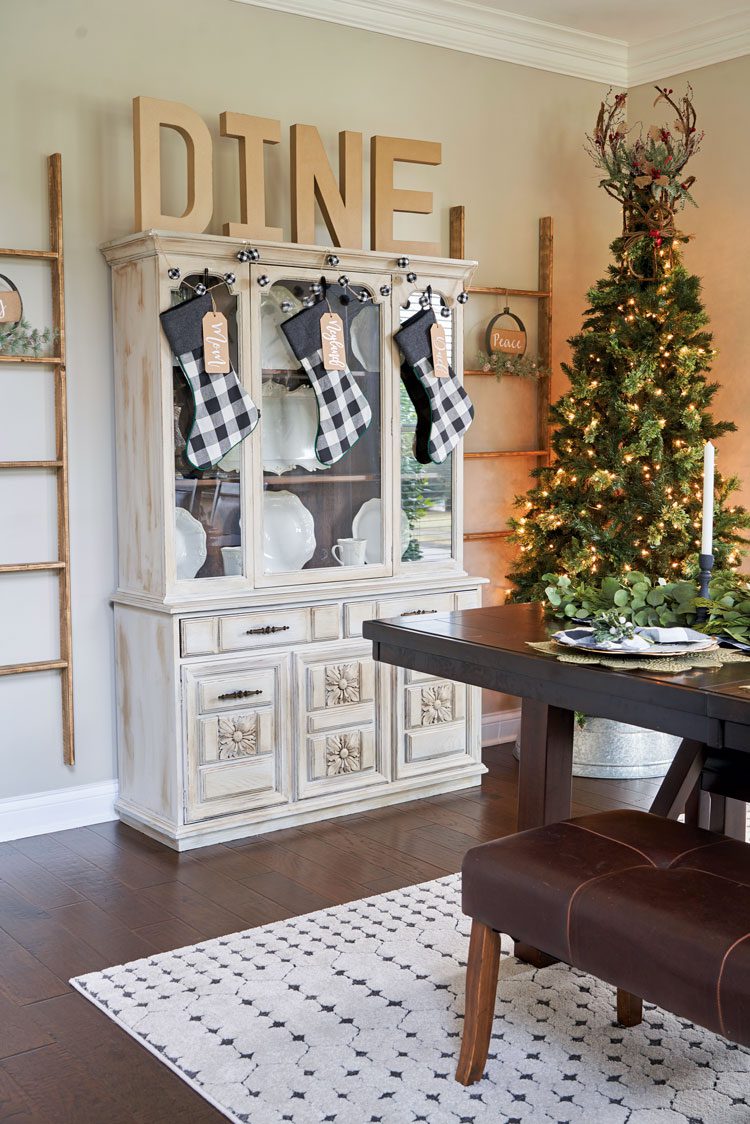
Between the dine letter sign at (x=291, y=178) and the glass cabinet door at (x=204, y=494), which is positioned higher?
the dine letter sign at (x=291, y=178)

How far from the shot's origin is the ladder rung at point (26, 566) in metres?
3.68

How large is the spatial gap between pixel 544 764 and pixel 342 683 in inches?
55.3

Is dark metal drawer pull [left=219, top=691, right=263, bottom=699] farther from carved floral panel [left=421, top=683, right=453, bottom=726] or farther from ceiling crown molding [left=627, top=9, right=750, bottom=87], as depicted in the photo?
ceiling crown molding [left=627, top=9, right=750, bottom=87]

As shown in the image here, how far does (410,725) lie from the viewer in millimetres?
4168

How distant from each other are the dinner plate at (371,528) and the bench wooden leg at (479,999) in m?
1.99

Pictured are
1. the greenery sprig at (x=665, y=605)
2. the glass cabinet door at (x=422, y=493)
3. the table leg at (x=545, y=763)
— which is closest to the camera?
the greenery sprig at (x=665, y=605)

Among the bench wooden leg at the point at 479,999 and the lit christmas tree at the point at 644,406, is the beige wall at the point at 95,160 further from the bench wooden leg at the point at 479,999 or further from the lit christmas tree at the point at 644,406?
the bench wooden leg at the point at 479,999

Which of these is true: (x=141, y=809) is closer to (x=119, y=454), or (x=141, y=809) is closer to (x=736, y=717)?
(x=119, y=454)

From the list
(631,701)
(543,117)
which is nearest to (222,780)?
(631,701)

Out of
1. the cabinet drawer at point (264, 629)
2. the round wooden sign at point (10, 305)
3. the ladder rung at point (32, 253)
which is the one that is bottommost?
the cabinet drawer at point (264, 629)

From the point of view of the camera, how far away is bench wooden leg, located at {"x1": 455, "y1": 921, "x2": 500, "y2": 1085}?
7.41ft

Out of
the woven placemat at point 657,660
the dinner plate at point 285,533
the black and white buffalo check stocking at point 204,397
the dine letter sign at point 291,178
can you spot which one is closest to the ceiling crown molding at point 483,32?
the dine letter sign at point 291,178

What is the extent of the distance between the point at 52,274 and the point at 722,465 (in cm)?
278

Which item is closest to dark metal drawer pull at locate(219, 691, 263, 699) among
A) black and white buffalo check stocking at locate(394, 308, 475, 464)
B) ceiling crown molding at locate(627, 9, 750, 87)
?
black and white buffalo check stocking at locate(394, 308, 475, 464)
